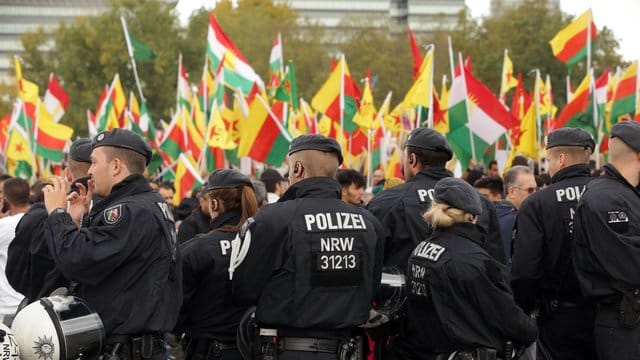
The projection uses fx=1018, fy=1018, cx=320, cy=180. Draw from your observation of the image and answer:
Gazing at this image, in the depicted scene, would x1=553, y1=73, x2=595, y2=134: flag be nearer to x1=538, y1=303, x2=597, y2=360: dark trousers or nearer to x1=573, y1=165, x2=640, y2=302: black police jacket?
x1=538, y1=303, x2=597, y2=360: dark trousers

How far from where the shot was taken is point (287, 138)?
17281mm

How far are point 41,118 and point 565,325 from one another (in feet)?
62.6

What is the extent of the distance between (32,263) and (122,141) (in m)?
1.01

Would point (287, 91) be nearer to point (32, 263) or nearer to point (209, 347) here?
point (209, 347)

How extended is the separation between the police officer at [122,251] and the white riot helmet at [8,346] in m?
0.49

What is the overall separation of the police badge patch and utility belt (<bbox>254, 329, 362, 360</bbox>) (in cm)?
113

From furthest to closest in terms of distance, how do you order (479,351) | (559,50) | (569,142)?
(559,50) → (569,142) → (479,351)

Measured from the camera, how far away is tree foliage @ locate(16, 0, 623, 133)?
5303cm

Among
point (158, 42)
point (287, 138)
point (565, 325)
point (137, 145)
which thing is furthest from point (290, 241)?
point (158, 42)

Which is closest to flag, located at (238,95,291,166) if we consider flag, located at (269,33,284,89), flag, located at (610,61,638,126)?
flag, located at (269,33,284,89)

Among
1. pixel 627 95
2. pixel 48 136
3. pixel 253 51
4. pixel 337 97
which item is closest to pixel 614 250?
pixel 337 97

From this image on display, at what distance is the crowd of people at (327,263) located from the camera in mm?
6047

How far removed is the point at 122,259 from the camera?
5934mm

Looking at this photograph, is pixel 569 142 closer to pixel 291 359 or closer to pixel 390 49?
pixel 291 359
